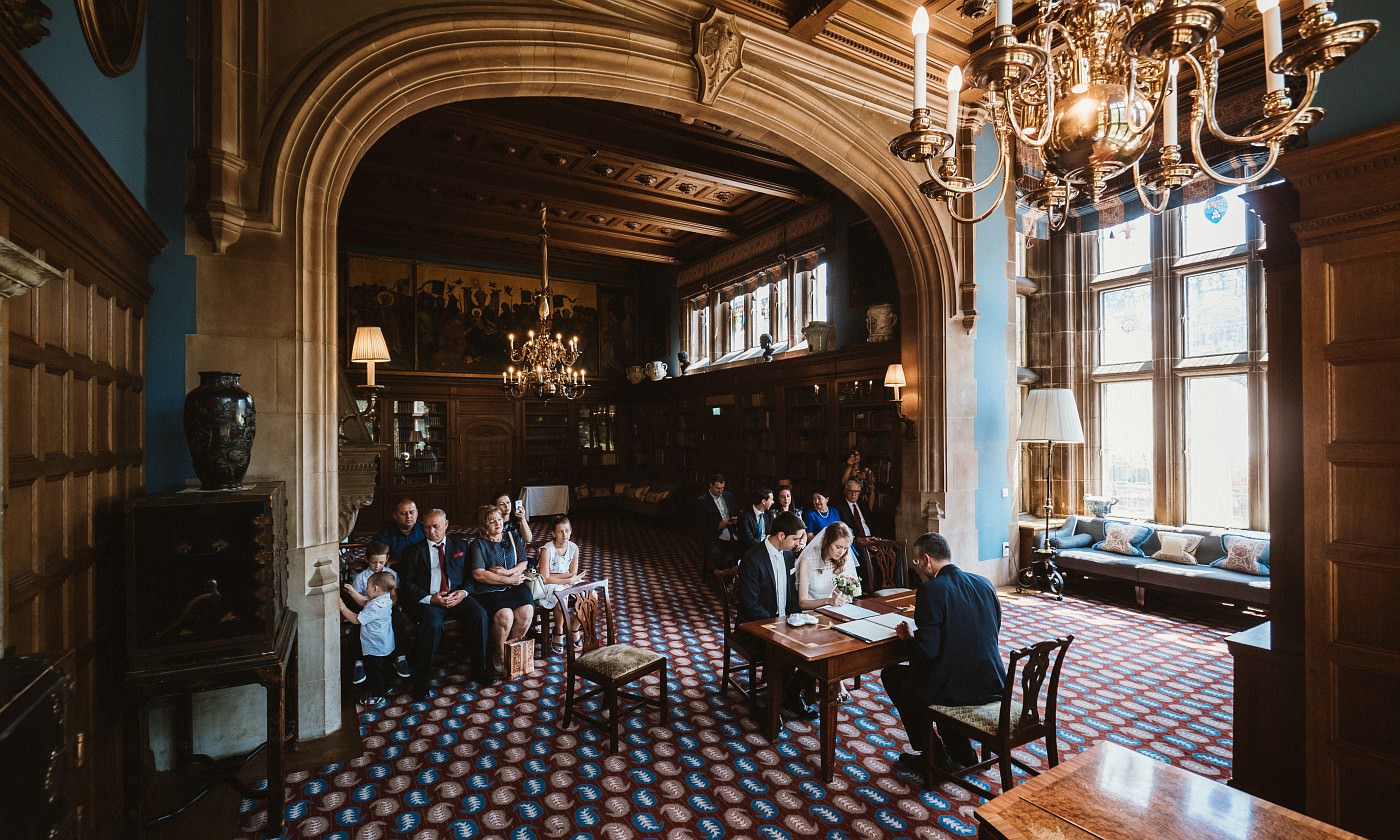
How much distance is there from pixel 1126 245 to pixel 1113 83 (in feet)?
23.6

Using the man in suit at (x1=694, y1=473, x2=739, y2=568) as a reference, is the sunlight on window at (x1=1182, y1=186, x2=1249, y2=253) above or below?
above

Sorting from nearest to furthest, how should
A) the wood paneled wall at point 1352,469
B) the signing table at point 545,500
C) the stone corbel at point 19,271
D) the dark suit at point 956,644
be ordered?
the stone corbel at point 19,271, the wood paneled wall at point 1352,469, the dark suit at point 956,644, the signing table at point 545,500

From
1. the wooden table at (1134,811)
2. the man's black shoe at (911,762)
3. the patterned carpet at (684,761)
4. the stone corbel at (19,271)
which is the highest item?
the stone corbel at (19,271)

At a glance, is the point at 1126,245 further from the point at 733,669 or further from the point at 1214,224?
the point at 733,669

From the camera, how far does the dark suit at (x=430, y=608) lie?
4527mm

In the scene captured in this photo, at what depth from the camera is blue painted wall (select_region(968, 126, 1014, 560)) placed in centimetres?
715

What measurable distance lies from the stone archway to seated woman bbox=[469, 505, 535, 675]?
3.92 feet

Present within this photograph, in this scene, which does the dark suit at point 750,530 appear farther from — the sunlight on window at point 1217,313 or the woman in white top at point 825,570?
the sunlight on window at point 1217,313

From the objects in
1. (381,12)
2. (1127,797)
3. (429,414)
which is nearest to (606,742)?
(1127,797)

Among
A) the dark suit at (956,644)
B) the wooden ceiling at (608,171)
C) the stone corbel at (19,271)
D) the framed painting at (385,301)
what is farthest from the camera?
the framed painting at (385,301)

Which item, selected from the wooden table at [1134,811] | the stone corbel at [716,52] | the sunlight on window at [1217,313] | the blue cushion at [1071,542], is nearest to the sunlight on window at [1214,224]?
the sunlight on window at [1217,313]

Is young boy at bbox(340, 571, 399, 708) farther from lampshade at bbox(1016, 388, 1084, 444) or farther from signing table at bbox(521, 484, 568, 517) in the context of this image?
signing table at bbox(521, 484, 568, 517)

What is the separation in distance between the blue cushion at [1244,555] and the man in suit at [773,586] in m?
5.11

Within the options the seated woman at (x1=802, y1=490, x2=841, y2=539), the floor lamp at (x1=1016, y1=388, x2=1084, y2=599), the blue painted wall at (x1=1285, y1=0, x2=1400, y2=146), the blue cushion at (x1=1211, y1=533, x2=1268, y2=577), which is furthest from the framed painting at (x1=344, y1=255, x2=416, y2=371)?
the blue cushion at (x1=1211, y1=533, x2=1268, y2=577)
